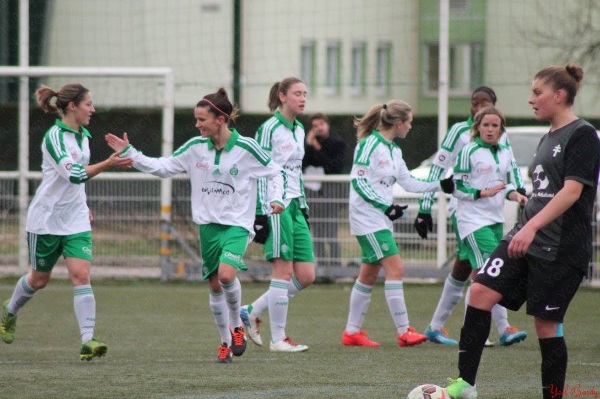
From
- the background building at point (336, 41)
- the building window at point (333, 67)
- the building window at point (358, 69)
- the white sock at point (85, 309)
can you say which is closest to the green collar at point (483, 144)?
the white sock at point (85, 309)

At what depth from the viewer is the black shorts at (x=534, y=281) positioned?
6.05 m

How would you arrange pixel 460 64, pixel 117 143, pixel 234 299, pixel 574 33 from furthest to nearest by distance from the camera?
1. pixel 574 33
2. pixel 460 64
3. pixel 234 299
4. pixel 117 143

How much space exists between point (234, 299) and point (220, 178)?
862 mm

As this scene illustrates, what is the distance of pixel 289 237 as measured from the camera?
31.5ft

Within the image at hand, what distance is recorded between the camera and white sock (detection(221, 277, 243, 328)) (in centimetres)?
847

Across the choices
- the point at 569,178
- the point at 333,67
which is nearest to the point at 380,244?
the point at 569,178

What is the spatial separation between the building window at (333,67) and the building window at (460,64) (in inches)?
91.0

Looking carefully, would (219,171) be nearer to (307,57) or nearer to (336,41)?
(336,41)

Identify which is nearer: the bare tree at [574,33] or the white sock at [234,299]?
the white sock at [234,299]

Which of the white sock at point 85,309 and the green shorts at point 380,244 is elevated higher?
the green shorts at point 380,244

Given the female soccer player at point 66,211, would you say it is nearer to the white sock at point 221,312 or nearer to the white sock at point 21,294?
the white sock at point 21,294

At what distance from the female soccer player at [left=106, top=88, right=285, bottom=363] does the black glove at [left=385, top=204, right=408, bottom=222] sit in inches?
58.4

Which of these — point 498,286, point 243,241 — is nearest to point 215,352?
point 243,241

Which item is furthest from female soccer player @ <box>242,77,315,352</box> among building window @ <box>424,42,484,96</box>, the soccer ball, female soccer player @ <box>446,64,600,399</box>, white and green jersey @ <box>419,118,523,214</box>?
building window @ <box>424,42,484,96</box>
